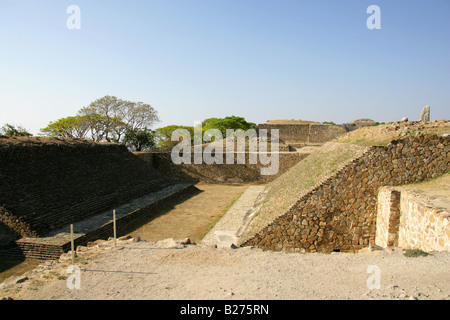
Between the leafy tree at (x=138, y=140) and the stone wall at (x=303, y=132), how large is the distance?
1094 cm

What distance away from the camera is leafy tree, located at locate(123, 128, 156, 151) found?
91.1 feet

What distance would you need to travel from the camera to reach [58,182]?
991 centimetres

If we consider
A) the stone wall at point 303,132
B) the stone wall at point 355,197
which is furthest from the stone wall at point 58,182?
the stone wall at point 303,132

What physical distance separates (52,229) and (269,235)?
18.5 ft

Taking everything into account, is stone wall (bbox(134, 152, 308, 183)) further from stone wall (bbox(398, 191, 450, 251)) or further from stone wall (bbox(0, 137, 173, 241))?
stone wall (bbox(398, 191, 450, 251))

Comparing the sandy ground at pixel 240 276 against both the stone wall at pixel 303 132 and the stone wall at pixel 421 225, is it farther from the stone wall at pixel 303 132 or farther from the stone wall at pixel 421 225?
the stone wall at pixel 303 132

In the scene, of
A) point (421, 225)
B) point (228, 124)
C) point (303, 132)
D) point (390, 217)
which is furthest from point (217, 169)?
point (228, 124)

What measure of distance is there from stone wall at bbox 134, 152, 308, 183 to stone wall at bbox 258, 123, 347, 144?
33.9 ft

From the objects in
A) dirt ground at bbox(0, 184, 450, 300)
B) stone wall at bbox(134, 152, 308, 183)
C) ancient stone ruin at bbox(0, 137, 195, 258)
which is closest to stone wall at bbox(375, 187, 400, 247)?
dirt ground at bbox(0, 184, 450, 300)

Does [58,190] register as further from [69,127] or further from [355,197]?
[69,127]

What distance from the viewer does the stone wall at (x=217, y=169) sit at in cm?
1791
